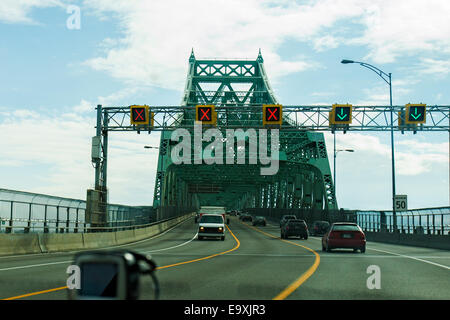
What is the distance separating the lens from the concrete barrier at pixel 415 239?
1292 inches

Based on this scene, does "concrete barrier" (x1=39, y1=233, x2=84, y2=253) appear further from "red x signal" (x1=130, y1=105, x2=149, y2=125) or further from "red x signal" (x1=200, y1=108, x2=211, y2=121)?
"red x signal" (x1=200, y1=108, x2=211, y2=121)

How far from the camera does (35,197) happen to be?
25.5m

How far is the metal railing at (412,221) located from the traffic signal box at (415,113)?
566cm

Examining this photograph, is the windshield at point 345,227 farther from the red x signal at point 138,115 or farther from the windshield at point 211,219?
the windshield at point 211,219

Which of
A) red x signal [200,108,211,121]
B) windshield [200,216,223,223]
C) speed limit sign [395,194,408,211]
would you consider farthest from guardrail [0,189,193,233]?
speed limit sign [395,194,408,211]

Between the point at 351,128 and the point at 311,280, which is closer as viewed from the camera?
the point at 311,280

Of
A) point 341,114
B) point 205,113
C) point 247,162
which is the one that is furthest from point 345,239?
point 247,162

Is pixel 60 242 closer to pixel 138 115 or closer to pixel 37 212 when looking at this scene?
pixel 37 212

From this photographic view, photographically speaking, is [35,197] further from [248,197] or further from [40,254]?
[248,197]

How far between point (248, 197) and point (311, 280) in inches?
6748

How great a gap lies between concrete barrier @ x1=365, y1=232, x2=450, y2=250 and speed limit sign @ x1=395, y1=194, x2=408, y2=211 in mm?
1812

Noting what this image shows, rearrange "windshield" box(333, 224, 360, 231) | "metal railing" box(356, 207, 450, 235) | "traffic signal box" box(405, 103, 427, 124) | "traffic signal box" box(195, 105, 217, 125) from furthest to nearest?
"traffic signal box" box(405, 103, 427, 124) → "traffic signal box" box(195, 105, 217, 125) → "metal railing" box(356, 207, 450, 235) → "windshield" box(333, 224, 360, 231)

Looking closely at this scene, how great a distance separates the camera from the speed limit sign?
38.7 m
